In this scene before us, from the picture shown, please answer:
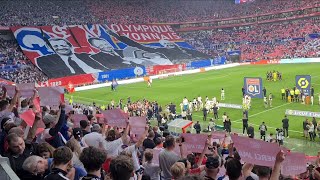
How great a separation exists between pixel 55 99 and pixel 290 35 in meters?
72.5

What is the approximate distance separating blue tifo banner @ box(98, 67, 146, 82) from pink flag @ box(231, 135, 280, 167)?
50.0 metres

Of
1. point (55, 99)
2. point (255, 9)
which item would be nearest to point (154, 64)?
point (255, 9)

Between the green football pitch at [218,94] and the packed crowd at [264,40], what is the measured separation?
17.6 m

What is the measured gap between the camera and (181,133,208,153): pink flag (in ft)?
28.6

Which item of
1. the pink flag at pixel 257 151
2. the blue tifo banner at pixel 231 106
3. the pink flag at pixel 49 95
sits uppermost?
the pink flag at pixel 49 95

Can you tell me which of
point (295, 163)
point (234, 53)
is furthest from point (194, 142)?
point (234, 53)

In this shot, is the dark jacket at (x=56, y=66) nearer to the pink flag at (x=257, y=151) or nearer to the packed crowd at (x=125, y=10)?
the packed crowd at (x=125, y=10)

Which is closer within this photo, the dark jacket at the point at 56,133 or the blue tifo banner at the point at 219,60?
the dark jacket at the point at 56,133

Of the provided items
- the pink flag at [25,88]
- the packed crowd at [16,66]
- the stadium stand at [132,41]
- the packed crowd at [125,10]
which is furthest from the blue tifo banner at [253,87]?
the packed crowd at [125,10]

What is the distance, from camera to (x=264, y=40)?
3189 inches

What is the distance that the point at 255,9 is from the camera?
9200 cm

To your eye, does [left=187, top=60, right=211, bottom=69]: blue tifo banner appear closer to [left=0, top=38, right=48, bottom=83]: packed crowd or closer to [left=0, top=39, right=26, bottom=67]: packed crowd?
[left=0, top=38, right=48, bottom=83]: packed crowd

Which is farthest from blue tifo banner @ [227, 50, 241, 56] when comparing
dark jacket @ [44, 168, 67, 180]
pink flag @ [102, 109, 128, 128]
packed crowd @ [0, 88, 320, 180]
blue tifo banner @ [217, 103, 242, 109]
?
dark jacket @ [44, 168, 67, 180]

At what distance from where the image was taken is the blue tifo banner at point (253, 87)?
29.2 metres
